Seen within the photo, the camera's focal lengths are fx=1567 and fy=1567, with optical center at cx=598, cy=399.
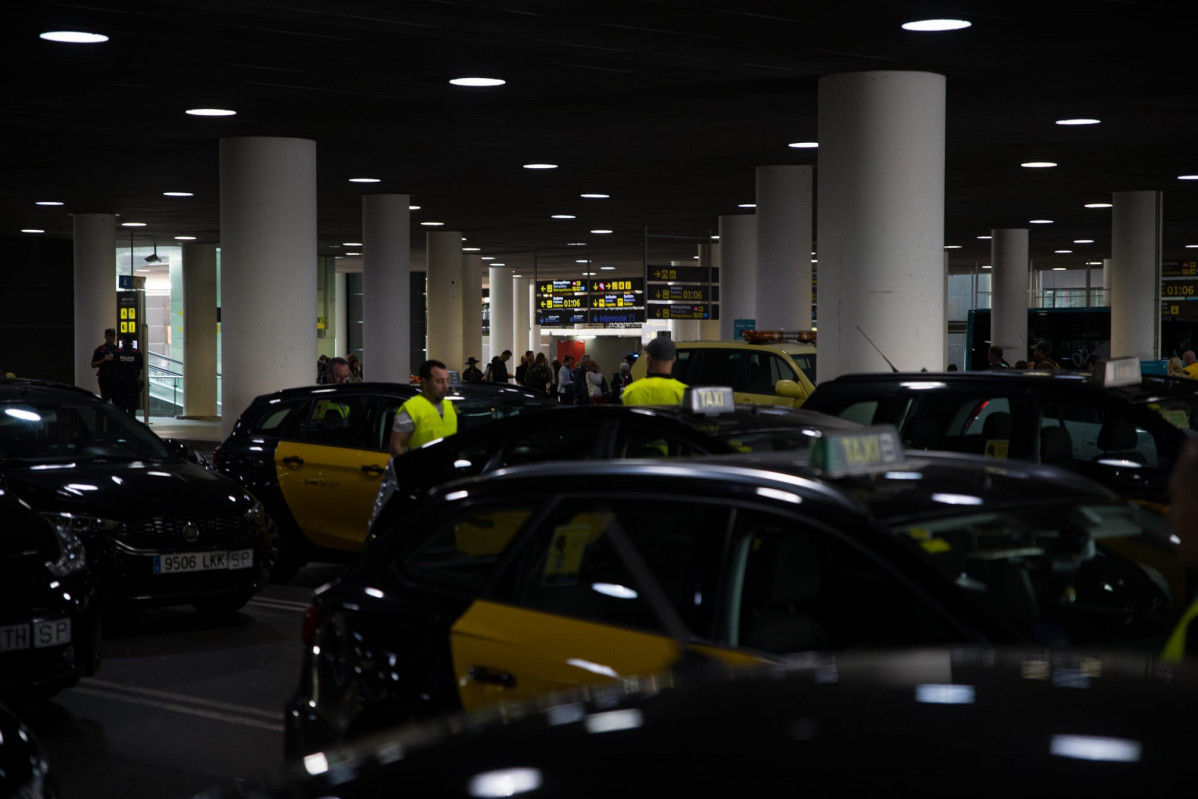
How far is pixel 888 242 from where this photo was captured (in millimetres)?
13562

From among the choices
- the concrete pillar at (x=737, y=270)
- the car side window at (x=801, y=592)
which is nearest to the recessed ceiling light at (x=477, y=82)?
the car side window at (x=801, y=592)

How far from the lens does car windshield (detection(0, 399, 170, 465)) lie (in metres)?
10.2

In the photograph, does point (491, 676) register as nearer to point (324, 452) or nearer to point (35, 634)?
point (35, 634)

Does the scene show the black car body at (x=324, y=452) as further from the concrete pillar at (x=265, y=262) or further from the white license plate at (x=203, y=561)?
the concrete pillar at (x=265, y=262)

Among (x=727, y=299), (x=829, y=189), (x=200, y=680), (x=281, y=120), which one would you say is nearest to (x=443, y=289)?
(x=727, y=299)

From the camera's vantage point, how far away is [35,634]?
23.1 ft

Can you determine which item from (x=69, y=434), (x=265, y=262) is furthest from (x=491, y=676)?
(x=265, y=262)

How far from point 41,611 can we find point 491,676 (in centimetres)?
369

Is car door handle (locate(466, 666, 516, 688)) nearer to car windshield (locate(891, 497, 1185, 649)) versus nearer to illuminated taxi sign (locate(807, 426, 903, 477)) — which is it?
illuminated taxi sign (locate(807, 426, 903, 477))

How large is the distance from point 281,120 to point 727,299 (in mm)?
14252

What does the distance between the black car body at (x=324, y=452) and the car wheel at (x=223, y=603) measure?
3.35 feet

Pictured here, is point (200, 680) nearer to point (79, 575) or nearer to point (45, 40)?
point (79, 575)

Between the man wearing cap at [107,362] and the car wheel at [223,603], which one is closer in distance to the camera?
the car wheel at [223,603]

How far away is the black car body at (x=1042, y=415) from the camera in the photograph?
809 centimetres
